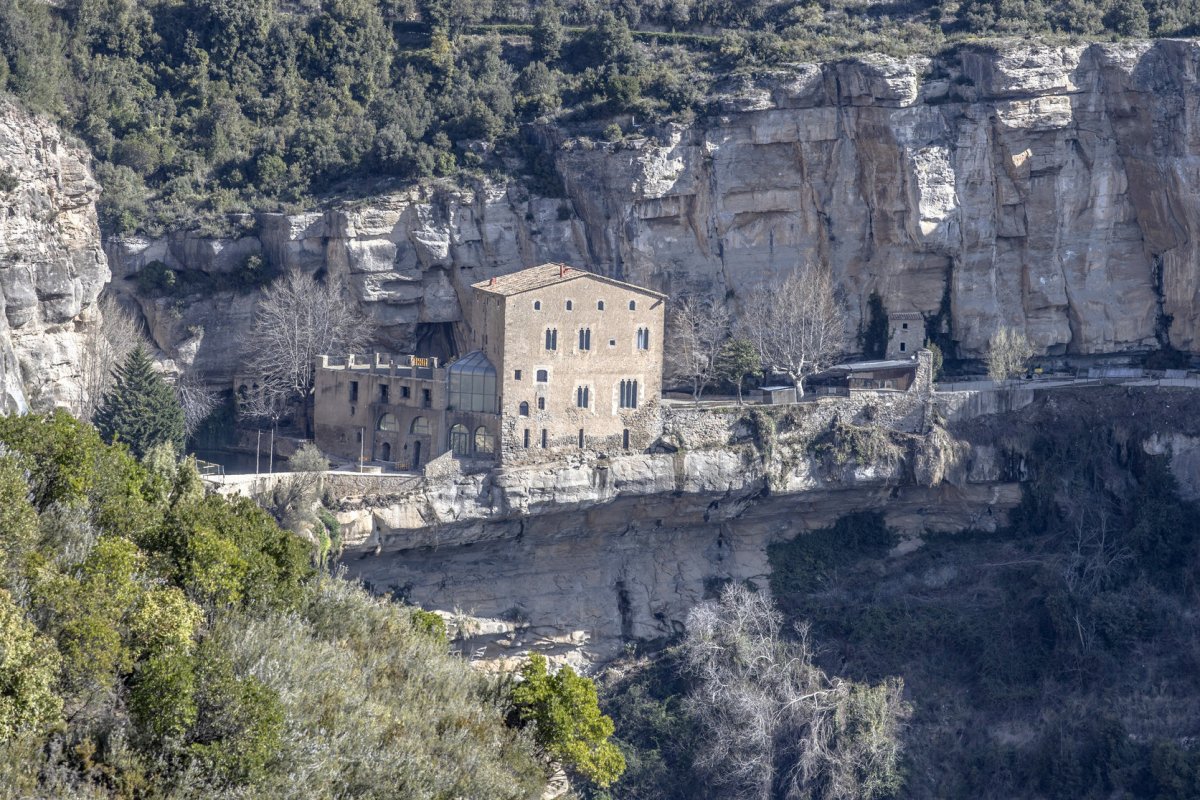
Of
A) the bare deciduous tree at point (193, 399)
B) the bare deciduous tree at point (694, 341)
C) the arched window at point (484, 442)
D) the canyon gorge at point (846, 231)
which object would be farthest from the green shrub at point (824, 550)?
the bare deciduous tree at point (193, 399)

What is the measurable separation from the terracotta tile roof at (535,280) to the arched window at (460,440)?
3.78 metres

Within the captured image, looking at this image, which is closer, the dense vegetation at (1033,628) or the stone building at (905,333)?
the dense vegetation at (1033,628)

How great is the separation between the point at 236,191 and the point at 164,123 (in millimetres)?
4277

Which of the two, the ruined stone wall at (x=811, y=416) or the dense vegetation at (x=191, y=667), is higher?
the ruined stone wall at (x=811, y=416)

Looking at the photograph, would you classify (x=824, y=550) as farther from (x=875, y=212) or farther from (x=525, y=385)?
(x=525, y=385)

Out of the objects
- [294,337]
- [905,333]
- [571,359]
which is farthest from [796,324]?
[294,337]

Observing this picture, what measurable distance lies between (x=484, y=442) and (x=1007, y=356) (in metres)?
16.7

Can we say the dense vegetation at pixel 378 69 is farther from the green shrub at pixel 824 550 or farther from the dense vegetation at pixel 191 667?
the dense vegetation at pixel 191 667

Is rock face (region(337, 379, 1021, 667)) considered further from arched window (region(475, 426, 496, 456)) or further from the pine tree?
the pine tree

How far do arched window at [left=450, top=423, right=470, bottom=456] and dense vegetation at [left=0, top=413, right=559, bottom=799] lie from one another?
1910 centimetres

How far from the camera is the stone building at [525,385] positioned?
169 ft

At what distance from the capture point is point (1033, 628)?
A: 2122 inches

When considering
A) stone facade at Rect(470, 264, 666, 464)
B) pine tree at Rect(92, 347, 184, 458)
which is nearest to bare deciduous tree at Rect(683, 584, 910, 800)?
stone facade at Rect(470, 264, 666, 464)

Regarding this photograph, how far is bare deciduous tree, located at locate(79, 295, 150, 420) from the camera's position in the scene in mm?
52406
